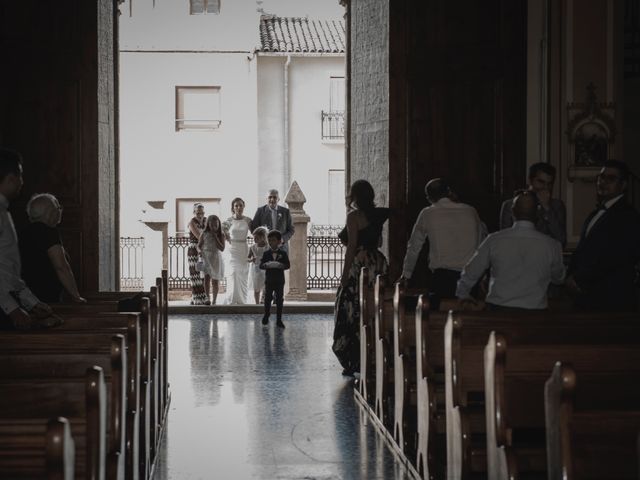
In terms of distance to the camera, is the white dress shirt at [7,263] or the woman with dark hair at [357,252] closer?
the white dress shirt at [7,263]

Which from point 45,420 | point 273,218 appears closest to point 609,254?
point 45,420

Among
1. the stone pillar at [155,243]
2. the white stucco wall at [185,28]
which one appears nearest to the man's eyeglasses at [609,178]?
the stone pillar at [155,243]

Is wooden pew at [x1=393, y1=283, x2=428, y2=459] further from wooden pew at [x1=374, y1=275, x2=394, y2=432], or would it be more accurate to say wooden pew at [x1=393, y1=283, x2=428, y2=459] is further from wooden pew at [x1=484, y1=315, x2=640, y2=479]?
wooden pew at [x1=484, y1=315, x2=640, y2=479]

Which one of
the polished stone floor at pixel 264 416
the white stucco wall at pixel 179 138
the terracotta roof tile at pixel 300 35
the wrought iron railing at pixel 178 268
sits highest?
the terracotta roof tile at pixel 300 35

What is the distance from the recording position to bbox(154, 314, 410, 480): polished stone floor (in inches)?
209

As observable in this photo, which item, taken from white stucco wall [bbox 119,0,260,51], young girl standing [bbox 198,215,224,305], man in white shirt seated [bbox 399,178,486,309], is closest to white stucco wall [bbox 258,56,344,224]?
white stucco wall [bbox 119,0,260,51]

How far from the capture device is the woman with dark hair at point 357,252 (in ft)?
25.1

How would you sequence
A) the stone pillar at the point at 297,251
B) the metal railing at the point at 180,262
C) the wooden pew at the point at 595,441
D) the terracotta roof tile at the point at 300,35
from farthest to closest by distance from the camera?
the terracotta roof tile at the point at 300,35
the metal railing at the point at 180,262
the stone pillar at the point at 297,251
the wooden pew at the point at 595,441

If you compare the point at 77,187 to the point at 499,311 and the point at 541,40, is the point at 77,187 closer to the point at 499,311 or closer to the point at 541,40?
the point at 541,40

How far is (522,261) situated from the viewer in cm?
516

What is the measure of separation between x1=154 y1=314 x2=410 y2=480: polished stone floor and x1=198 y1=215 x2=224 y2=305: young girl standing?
2992 millimetres

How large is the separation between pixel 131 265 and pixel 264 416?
14957 mm

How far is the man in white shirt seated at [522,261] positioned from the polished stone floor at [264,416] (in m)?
1.08

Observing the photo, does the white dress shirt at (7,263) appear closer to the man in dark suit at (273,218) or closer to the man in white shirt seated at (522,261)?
the man in white shirt seated at (522,261)
